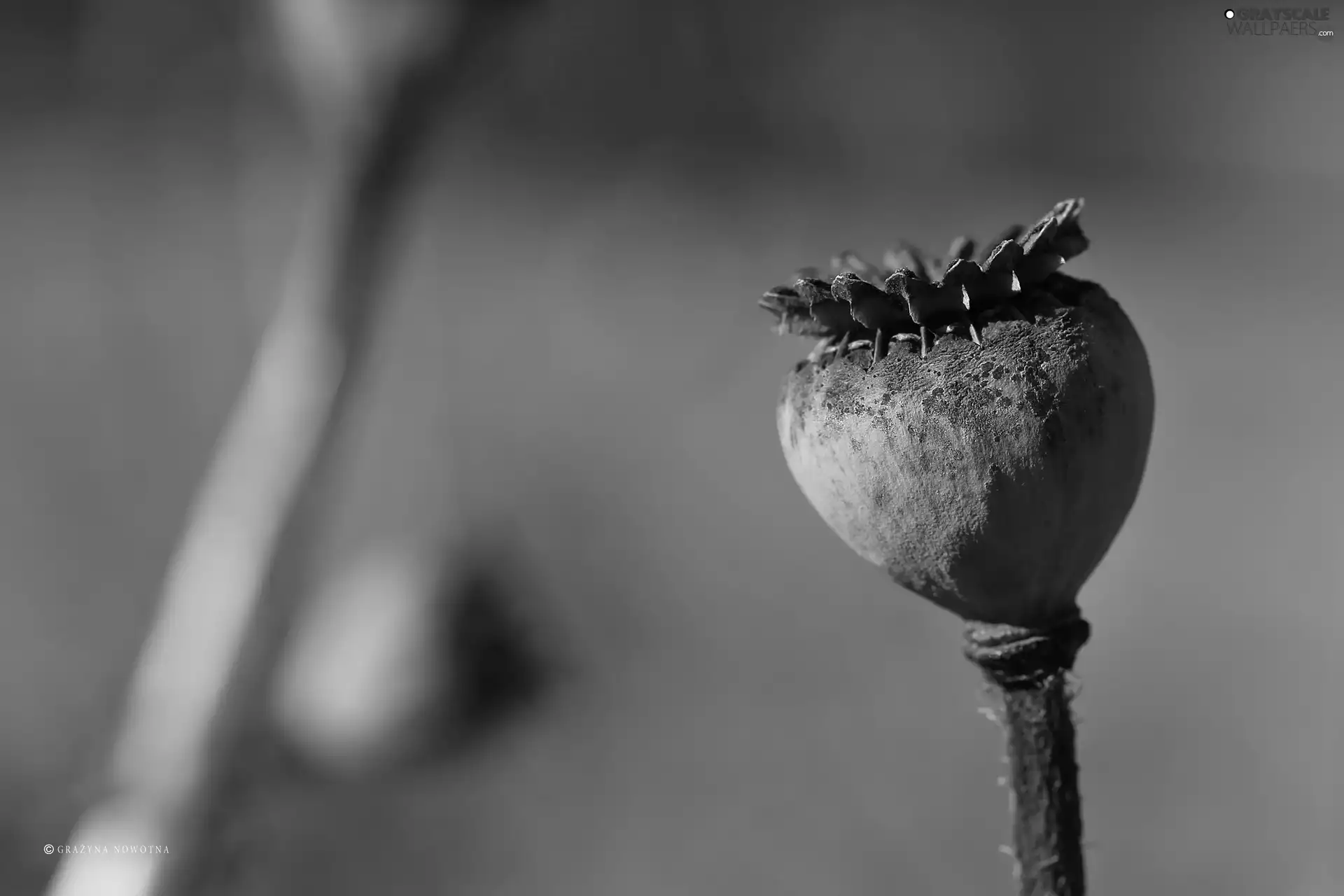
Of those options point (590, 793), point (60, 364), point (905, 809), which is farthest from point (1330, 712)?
point (60, 364)

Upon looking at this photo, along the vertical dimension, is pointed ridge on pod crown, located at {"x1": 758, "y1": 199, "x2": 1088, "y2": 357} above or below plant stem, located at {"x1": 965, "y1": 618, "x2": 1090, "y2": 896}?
above

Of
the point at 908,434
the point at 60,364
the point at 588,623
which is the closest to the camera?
the point at 908,434

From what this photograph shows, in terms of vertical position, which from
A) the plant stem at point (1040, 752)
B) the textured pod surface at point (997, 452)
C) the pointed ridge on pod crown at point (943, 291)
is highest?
the pointed ridge on pod crown at point (943, 291)

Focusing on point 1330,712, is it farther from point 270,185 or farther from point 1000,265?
point 270,185

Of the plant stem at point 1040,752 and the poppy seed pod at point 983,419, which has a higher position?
the poppy seed pod at point 983,419

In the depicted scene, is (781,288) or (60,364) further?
(60,364)

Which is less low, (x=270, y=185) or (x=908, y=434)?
(x=270, y=185)

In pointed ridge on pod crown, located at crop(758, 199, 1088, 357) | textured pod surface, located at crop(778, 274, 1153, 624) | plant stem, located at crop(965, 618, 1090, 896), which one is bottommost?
plant stem, located at crop(965, 618, 1090, 896)
